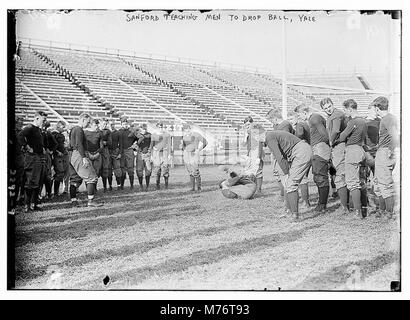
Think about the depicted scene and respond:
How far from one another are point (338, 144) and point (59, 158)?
93.9 inches

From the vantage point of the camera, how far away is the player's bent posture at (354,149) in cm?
465

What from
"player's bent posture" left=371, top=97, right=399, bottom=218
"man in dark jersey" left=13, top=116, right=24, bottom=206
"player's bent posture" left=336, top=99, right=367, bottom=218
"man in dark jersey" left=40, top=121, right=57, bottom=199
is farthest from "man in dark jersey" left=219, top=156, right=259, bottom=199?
"man in dark jersey" left=13, top=116, right=24, bottom=206

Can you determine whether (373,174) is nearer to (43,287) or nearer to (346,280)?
(346,280)

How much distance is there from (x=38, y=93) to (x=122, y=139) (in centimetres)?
79

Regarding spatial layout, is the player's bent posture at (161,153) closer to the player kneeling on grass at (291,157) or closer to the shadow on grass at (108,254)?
the shadow on grass at (108,254)

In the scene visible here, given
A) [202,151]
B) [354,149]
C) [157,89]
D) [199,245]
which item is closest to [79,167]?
[157,89]

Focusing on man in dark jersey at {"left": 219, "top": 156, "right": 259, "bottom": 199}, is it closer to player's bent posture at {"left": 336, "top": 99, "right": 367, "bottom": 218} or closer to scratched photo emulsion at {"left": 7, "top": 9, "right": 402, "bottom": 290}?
scratched photo emulsion at {"left": 7, "top": 9, "right": 402, "bottom": 290}

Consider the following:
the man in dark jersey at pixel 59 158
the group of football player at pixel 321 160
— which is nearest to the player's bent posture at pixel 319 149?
the group of football player at pixel 321 160

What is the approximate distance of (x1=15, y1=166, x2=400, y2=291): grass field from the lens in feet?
14.4

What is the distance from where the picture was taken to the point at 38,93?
14.9 feet

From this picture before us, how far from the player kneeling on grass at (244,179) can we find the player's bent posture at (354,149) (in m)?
0.76

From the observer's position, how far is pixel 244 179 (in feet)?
15.4

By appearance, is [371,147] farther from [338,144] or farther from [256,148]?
[256,148]
